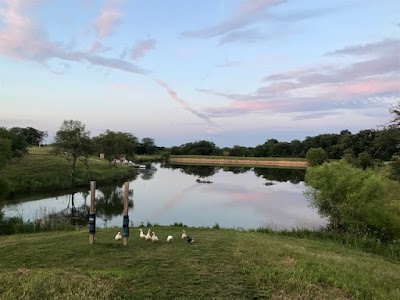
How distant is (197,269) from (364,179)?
18.8m

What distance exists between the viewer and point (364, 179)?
23.6 m

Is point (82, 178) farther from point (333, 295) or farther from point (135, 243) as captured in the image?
point (333, 295)

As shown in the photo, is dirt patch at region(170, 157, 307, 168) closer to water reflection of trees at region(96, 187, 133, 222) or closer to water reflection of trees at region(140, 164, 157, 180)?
water reflection of trees at region(140, 164, 157, 180)

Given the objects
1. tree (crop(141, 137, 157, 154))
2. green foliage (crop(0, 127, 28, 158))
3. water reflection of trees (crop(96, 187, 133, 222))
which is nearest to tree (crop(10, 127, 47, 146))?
tree (crop(141, 137, 157, 154))

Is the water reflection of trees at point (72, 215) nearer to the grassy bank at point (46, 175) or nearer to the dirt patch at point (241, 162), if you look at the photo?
the grassy bank at point (46, 175)

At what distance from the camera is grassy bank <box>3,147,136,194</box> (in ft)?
151

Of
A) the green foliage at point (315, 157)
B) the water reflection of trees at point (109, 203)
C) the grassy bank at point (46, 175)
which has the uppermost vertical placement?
the green foliage at point (315, 157)

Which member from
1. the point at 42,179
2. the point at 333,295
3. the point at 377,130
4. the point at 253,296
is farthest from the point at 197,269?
the point at 42,179

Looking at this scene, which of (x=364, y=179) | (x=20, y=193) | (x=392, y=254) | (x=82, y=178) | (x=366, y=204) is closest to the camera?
(x=392, y=254)

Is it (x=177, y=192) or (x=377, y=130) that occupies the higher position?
(x=377, y=130)

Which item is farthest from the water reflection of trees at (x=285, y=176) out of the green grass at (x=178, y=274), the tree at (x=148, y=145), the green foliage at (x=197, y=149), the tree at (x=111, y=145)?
the tree at (x=148, y=145)

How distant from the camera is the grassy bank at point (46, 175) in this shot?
46062 millimetres

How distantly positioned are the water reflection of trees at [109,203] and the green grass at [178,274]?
21.2m

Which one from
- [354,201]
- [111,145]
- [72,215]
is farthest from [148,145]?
[354,201]
